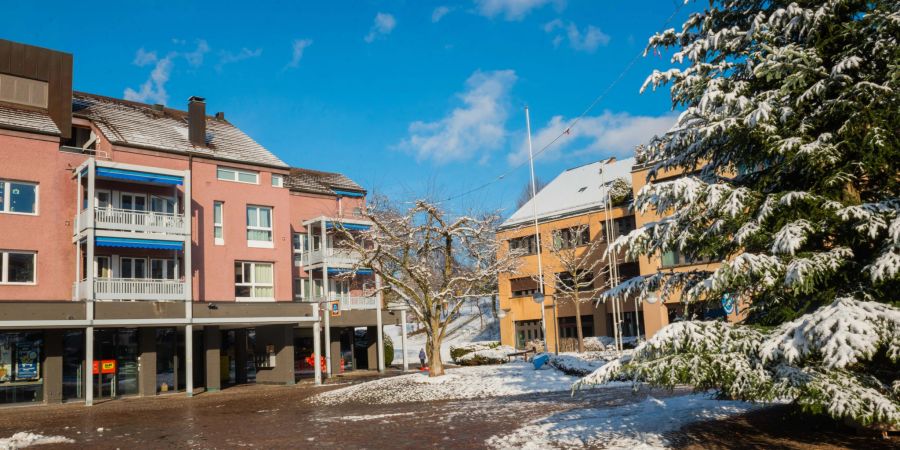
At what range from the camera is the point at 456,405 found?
64.8 feet

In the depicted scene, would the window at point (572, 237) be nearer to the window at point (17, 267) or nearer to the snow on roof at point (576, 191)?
the snow on roof at point (576, 191)

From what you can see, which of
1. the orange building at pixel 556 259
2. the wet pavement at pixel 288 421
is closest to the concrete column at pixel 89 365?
the wet pavement at pixel 288 421

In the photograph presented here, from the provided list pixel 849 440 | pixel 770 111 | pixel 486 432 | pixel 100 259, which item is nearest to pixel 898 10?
pixel 770 111

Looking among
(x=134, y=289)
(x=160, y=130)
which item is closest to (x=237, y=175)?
(x=160, y=130)

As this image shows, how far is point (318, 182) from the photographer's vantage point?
40031mm

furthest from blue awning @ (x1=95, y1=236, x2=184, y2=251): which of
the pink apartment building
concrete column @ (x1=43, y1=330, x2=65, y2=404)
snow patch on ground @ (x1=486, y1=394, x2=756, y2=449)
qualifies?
snow patch on ground @ (x1=486, y1=394, x2=756, y2=449)

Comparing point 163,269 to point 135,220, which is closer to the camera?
point 135,220

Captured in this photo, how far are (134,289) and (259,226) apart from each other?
758 cm

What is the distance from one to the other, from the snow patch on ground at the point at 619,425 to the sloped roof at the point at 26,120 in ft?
73.8

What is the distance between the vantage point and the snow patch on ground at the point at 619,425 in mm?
11961

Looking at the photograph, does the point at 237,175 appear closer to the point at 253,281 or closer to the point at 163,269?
the point at 253,281

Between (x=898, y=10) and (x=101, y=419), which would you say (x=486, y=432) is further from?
(x=101, y=419)

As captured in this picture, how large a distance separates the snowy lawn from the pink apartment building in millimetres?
7390

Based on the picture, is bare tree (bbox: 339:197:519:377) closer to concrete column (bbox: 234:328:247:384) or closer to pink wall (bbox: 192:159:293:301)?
pink wall (bbox: 192:159:293:301)
